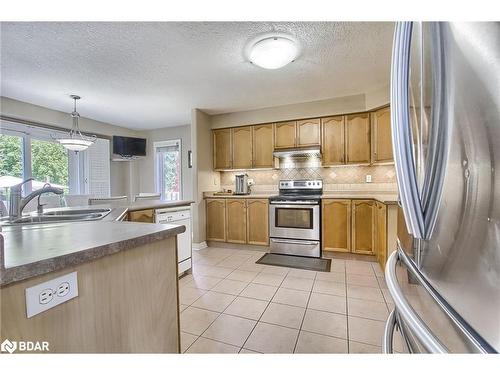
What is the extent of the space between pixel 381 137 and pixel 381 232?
1.37 meters

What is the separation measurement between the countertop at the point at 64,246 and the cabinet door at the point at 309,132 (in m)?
3.01

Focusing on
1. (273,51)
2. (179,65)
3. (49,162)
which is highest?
(179,65)

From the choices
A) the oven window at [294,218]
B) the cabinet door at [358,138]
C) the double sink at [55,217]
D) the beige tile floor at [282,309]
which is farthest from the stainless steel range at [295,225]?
the double sink at [55,217]

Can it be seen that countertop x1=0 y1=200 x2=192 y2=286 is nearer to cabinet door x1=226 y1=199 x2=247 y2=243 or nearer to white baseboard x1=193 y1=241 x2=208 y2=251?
cabinet door x1=226 y1=199 x2=247 y2=243

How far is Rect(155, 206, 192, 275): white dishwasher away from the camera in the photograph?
2578 mm

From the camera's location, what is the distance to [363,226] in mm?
3084

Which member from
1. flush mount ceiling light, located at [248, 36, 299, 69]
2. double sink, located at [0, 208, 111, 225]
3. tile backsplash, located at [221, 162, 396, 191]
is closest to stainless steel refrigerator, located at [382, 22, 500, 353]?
flush mount ceiling light, located at [248, 36, 299, 69]

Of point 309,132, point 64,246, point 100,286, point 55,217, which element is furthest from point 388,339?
point 309,132

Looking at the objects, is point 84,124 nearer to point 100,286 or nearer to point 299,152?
point 299,152
